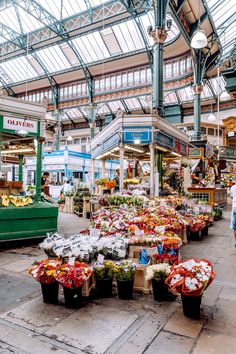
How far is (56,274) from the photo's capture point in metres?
3.14

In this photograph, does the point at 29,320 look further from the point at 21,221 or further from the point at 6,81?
the point at 6,81

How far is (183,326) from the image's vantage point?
2740mm

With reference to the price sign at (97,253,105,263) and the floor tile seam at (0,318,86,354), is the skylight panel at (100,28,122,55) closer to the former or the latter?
the price sign at (97,253,105,263)

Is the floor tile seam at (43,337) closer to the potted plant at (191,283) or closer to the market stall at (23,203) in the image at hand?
the potted plant at (191,283)

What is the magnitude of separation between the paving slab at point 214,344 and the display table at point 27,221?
477cm

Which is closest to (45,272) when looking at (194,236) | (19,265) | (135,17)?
(19,265)

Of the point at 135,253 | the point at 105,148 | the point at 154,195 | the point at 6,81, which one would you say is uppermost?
the point at 6,81

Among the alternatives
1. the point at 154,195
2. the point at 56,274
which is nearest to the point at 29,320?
the point at 56,274

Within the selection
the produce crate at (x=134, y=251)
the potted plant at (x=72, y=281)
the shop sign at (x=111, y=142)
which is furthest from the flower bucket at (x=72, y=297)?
the shop sign at (x=111, y=142)

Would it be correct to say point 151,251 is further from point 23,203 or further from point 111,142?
point 111,142

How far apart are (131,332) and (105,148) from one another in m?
9.23

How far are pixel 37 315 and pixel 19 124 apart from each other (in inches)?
187

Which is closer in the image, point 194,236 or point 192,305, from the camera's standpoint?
point 192,305

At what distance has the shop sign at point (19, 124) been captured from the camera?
637 cm
